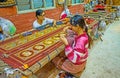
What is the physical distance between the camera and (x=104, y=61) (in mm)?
3027

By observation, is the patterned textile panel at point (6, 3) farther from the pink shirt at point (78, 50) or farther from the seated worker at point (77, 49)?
the pink shirt at point (78, 50)

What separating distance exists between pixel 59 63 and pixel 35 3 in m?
2.96

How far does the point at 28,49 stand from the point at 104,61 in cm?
189

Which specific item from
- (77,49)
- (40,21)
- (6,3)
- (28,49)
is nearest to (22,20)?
(6,3)

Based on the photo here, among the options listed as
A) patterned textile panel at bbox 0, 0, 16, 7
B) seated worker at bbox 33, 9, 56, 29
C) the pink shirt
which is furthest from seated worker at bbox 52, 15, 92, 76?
patterned textile panel at bbox 0, 0, 16, 7

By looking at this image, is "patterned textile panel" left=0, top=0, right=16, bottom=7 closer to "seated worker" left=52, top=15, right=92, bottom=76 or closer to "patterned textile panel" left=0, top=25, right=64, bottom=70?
"patterned textile panel" left=0, top=25, right=64, bottom=70

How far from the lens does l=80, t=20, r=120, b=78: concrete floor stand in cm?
253

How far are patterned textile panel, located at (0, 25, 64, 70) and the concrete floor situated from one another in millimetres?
969

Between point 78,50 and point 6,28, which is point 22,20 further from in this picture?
point 78,50

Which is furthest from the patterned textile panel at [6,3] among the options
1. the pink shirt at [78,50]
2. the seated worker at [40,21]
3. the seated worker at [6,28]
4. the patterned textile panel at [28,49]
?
the pink shirt at [78,50]

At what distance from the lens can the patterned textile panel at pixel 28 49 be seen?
143cm

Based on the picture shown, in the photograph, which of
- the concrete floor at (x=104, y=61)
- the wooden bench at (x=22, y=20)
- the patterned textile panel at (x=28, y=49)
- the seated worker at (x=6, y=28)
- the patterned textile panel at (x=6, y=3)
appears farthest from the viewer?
the wooden bench at (x=22, y=20)

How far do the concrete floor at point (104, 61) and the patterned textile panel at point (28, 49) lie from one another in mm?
969

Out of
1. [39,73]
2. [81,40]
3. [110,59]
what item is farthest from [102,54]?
[81,40]
